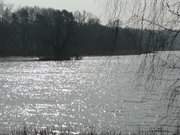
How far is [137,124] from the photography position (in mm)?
22219

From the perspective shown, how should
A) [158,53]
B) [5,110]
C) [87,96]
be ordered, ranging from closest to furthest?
[158,53] → [5,110] → [87,96]

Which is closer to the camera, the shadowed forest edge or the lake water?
the lake water

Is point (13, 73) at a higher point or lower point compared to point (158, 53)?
lower

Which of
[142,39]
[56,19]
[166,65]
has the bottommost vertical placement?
[166,65]

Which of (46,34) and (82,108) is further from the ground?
(46,34)

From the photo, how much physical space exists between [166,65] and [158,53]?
0.56 ft

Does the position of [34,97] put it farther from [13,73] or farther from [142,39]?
[142,39]

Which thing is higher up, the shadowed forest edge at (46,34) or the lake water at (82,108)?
the shadowed forest edge at (46,34)

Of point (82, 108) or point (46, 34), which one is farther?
point (46, 34)

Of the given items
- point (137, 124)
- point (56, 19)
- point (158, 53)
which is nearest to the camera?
point (158, 53)

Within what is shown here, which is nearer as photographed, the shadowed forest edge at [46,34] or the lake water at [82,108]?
the lake water at [82,108]

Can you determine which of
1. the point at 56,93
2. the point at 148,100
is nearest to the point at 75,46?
the point at 56,93

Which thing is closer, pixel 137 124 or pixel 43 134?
pixel 43 134

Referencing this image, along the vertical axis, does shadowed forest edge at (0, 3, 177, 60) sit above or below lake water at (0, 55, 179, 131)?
above
